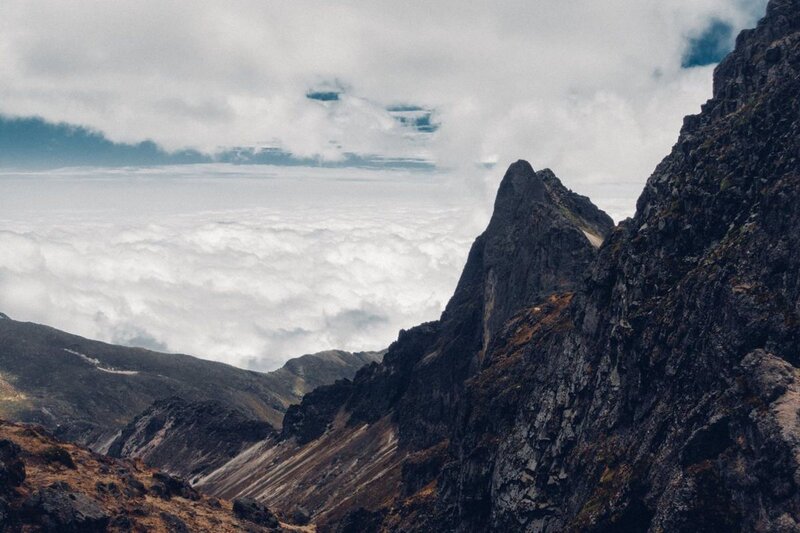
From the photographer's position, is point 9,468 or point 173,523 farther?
point 173,523

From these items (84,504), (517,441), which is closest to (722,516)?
(517,441)

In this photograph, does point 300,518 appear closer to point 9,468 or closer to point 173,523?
point 173,523

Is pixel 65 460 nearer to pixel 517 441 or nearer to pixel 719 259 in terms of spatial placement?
pixel 517 441

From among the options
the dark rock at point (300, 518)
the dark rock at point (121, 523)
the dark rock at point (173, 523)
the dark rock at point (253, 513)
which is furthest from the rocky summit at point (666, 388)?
the dark rock at point (300, 518)

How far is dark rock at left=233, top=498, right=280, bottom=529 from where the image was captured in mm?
122500

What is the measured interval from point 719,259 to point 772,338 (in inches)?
499

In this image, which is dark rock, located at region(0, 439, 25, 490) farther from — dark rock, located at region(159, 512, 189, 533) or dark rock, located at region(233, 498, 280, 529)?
dark rock, located at region(233, 498, 280, 529)

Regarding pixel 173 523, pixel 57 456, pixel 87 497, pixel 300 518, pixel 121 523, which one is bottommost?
pixel 300 518

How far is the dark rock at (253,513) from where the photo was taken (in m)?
122

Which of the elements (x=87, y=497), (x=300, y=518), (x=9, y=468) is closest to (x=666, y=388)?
(x=87, y=497)

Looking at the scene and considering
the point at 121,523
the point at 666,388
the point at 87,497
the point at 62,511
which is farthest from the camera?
the point at 87,497

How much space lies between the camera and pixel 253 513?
4916 inches

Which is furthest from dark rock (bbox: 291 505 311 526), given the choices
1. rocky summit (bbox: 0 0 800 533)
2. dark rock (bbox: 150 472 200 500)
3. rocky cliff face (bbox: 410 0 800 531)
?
rocky cliff face (bbox: 410 0 800 531)

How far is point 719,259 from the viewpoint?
6869 centimetres
